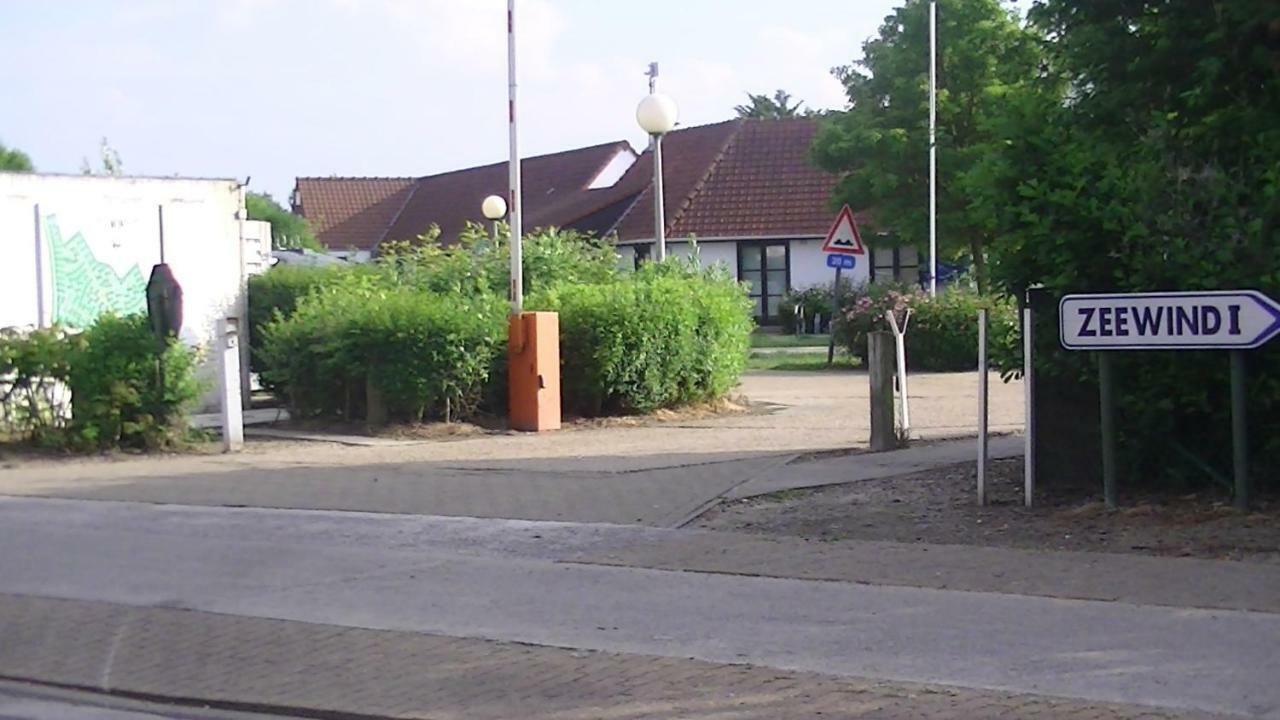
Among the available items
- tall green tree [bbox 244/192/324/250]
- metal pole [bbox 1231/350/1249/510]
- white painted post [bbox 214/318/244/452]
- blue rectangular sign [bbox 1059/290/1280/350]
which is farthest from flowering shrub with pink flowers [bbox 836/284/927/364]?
tall green tree [bbox 244/192/324/250]

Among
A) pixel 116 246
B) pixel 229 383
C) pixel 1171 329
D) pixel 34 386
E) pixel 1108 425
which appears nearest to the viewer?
pixel 1171 329

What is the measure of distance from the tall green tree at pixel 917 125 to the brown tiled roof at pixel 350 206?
24.0 m

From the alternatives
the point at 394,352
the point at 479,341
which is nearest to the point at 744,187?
the point at 479,341

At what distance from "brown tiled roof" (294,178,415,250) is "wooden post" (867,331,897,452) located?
4541 cm

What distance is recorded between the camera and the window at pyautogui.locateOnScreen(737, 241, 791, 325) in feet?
155

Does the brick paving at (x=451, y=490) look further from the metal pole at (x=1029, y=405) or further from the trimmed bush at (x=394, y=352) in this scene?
the trimmed bush at (x=394, y=352)

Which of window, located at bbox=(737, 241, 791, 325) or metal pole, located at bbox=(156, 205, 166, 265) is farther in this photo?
window, located at bbox=(737, 241, 791, 325)

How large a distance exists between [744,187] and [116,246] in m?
28.0

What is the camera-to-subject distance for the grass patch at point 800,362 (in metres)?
31.2

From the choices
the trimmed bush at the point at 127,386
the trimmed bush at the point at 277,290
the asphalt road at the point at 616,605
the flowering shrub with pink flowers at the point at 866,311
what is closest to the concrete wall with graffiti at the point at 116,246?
the trimmed bush at the point at 277,290

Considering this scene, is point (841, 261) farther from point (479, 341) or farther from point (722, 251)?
point (722, 251)

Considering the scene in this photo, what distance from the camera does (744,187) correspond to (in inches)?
1891

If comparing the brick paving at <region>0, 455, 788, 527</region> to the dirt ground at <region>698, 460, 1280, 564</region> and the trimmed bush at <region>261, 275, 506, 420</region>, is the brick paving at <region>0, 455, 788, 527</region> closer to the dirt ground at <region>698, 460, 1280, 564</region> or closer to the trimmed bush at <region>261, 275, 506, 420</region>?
the dirt ground at <region>698, 460, 1280, 564</region>

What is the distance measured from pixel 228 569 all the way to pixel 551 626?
3005 millimetres
